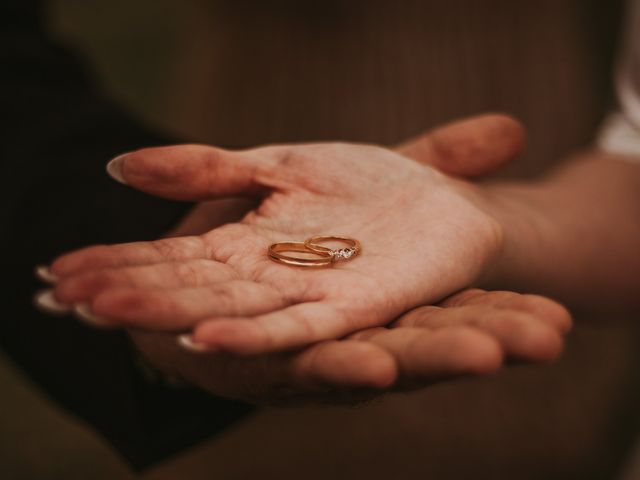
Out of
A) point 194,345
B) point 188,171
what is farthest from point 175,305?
point 188,171

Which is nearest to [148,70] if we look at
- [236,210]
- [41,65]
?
[41,65]

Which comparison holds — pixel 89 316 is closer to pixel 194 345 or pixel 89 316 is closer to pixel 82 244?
pixel 194 345

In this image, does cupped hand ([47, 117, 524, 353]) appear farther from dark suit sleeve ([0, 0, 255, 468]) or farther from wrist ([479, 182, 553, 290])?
dark suit sleeve ([0, 0, 255, 468])

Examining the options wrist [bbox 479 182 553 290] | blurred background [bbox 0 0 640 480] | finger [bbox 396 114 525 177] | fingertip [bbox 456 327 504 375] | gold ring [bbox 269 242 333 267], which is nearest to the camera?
fingertip [bbox 456 327 504 375]

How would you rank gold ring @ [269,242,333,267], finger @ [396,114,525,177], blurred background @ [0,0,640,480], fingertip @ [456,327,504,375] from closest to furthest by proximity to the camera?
fingertip @ [456,327,504,375] → gold ring @ [269,242,333,267] → finger @ [396,114,525,177] → blurred background @ [0,0,640,480]

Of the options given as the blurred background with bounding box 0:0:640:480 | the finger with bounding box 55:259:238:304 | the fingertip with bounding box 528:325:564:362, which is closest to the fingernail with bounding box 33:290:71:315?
the finger with bounding box 55:259:238:304

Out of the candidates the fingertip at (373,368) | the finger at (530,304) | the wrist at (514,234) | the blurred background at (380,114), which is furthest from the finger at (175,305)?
the blurred background at (380,114)

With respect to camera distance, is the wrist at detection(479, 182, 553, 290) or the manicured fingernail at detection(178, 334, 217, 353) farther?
the wrist at detection(479, 182, 553, 290)
